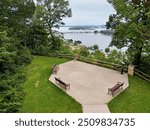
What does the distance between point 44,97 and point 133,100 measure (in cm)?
702

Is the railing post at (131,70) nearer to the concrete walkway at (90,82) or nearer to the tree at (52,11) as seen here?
the concrete walkway at (90,82)

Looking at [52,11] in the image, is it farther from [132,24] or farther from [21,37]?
[132,24]

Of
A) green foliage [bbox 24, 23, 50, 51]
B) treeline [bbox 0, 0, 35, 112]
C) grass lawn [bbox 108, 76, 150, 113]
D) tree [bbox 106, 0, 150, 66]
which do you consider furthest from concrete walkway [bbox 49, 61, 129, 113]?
green foliage [bbox 24, 23, 50, 51]

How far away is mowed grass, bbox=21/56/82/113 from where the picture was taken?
18206 millimetres

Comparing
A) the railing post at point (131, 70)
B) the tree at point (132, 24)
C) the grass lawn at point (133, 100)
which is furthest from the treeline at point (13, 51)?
the tree at point (132, 24)

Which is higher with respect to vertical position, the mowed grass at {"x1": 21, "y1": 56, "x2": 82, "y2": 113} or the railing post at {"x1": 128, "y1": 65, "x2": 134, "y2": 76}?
the railing post at {"x1": 128, "y1": 65, "x2": 134, "y2": 76}

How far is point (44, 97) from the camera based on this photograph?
798 inches

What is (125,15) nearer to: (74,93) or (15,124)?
(74,93)

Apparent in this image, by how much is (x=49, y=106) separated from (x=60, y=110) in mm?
1041

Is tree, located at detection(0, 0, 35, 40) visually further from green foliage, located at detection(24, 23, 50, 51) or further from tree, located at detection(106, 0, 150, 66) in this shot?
tree, located at detection(106, 0, 150, 66)

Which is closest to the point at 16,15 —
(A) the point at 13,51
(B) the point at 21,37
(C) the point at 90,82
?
(B) the point at 21,37

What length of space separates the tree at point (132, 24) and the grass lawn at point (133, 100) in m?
4.47

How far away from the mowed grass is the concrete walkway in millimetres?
684

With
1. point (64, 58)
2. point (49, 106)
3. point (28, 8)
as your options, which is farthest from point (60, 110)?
point (28, 8)
